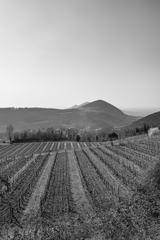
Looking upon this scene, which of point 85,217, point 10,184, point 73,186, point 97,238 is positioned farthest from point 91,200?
point 10,184

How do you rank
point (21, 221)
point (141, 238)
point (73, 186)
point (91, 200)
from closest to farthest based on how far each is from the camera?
point (141, 238), point (21, 221), point (91, 200), point (73, 186)

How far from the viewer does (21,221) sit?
2106 centimetres

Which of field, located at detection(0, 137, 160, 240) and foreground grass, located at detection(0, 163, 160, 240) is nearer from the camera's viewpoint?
foreground grass, located at detection(0, 163, 160, 240)

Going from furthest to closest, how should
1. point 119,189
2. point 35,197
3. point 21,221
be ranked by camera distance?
point 119,189 < point 35,197 < point 21,221

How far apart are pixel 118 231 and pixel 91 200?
879cm

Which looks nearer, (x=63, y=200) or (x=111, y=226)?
(x=111, y=226)

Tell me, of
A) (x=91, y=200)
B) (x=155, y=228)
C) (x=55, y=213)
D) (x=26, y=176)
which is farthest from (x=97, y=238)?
(x=26, y=176)

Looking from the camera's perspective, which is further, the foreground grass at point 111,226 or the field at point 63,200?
the field at point 63,200

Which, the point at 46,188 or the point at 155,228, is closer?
the point at 155,228

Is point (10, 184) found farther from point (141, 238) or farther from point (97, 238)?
point (141, 238)

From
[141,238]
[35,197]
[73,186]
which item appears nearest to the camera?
[141,238]

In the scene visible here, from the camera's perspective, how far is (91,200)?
26.0m

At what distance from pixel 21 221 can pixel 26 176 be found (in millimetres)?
19137

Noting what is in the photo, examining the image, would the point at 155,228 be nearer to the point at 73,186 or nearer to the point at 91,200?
the point at 91,200
